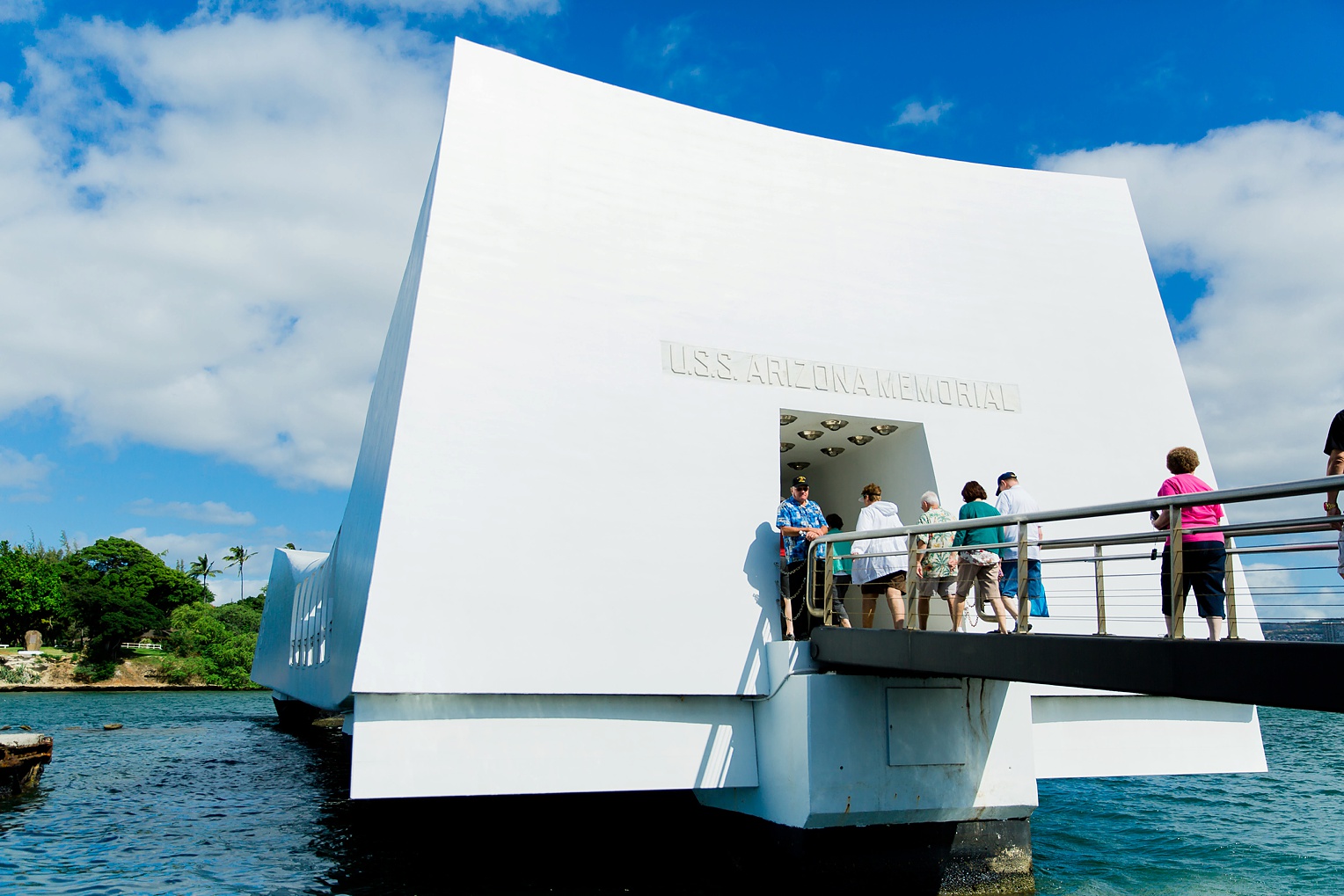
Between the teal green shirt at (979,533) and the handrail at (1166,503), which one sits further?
the teal green shirt at (979,533)

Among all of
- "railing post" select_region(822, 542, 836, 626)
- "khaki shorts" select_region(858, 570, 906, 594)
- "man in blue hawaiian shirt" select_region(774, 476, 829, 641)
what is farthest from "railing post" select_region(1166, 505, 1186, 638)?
"man in blue hawaiian shirt" select_region(774, 476, 829, 641)

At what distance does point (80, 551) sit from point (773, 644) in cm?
7647

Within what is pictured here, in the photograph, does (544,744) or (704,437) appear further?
(704,437)

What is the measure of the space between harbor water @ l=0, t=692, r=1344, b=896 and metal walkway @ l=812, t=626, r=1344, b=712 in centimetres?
231

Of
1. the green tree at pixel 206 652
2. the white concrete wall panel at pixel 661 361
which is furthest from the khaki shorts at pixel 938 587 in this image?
the green tree at pixel 206 652

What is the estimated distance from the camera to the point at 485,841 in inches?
442

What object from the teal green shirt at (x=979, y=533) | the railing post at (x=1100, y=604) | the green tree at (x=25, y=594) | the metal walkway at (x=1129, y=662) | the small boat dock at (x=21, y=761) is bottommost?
the small boat dock at (x=21, y=761)

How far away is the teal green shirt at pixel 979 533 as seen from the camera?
7777 mm

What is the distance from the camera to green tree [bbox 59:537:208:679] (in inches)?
2275

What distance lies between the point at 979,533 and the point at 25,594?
6400 cm

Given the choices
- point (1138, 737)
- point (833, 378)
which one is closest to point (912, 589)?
point (833, 378)

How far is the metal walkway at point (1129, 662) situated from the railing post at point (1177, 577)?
0.16 metres

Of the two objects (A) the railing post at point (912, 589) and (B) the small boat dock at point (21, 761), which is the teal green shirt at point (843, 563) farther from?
(B) the small boat dock at point (21, 761)

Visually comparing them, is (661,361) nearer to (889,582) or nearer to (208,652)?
(889,582)
